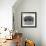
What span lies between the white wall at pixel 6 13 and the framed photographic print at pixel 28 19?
36.5 inches

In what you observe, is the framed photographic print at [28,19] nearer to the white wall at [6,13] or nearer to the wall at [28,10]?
the wall at [28,10]

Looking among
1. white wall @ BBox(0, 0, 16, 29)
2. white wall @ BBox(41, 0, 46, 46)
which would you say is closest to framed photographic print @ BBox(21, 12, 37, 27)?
white wall @ BBox(41, 0, 46, 46)

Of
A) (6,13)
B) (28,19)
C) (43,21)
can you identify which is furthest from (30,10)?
(6,13)

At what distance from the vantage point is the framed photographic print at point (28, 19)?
5.08 metres

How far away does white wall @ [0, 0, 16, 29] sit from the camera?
4.25m

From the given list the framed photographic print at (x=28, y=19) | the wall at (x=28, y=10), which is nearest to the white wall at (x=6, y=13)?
the wall at (x=28, y=10)

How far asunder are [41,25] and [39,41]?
28.4 inches

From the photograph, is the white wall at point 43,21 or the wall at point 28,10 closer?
the white wall at point 43,21

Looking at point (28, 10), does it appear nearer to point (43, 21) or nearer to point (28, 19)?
point (28, 19)

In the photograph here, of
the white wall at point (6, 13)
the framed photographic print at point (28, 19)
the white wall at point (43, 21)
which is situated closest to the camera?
the white wall at point (6, 13)

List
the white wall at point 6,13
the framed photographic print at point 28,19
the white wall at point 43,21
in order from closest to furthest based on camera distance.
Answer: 1. the white wall at point 6,13
2. the white wall at point 43,21
3. the framed photographic print at point 28,19

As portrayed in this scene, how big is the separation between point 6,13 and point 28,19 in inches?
→ 46.2

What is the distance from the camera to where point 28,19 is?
16.7 feet

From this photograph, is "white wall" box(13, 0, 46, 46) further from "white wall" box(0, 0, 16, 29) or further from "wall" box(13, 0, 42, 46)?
"white wall" box(0, 0, 16, 29)
